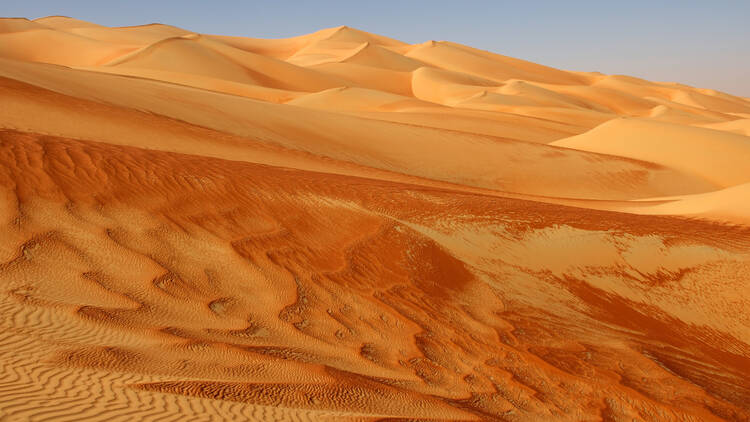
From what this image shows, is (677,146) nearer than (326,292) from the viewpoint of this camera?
No

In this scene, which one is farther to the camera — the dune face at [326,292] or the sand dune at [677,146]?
the sand dune at [677,146]

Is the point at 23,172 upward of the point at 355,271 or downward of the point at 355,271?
upward

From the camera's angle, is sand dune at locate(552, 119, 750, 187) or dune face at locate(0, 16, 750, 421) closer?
dune face at locate(0, 16, 750, 421)

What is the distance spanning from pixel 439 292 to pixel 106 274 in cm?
325

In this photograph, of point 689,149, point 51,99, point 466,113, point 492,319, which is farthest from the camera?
point 466,113

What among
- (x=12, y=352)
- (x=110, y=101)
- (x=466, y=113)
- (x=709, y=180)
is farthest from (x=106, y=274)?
(x=466, y=113)

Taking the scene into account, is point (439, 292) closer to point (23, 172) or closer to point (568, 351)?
point (568, 351)

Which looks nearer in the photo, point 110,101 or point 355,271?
point 355,271

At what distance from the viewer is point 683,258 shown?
359 inches

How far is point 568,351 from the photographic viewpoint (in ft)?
19.7

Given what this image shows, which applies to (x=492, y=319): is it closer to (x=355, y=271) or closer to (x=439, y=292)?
(x=439, y=292)

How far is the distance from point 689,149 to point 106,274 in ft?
76.9

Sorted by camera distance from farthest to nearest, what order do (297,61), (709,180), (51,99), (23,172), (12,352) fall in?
(297,61) < (709,180) < (51,99) < (23,172) < (12,352)

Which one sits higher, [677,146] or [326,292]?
[677,146]
